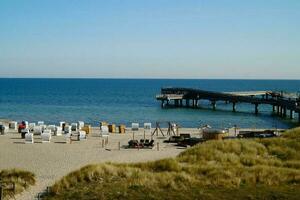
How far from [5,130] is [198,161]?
743 inches

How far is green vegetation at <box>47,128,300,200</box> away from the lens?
16.2 metres

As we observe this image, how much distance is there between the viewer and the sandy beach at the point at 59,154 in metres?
21.8

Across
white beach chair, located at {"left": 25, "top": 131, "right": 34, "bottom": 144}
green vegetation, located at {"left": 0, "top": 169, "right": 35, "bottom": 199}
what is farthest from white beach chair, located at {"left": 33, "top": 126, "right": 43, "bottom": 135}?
green vegetation, located at {"left": 0, "top": 169, "right": 35, "bottom": 199}

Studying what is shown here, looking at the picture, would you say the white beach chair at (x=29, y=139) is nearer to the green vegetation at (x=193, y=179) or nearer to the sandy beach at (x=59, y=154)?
the sandy beach at (x=59, y=154)

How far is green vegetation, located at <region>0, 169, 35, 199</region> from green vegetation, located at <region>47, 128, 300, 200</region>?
4.07 feet

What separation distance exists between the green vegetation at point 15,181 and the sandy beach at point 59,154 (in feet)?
1.03

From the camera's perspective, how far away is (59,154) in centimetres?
2681

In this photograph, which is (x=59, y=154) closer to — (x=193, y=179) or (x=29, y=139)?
(x=29, y=139)

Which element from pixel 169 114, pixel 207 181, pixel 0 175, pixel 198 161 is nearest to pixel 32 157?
pixel 0 175

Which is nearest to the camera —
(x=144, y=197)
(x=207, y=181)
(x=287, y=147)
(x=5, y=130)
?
(x=144, y=197)

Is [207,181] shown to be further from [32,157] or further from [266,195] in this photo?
[32,157]

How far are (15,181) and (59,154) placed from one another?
28.6 ft

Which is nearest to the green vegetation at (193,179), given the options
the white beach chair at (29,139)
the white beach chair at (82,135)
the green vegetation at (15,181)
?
the green vegetation at (15,181)

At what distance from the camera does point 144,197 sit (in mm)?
15797
